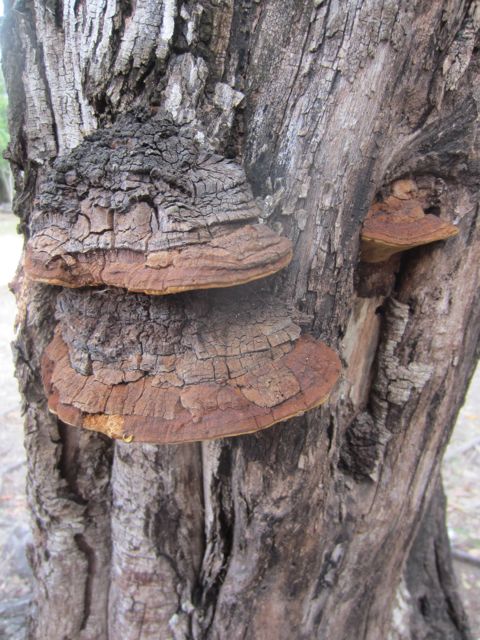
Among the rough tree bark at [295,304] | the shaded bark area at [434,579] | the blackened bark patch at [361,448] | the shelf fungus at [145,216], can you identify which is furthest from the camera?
the shaded bark area at [434,579]

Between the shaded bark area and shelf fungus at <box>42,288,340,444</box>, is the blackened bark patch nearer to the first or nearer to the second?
shelf fungus at <box>42,288,340,444</box>

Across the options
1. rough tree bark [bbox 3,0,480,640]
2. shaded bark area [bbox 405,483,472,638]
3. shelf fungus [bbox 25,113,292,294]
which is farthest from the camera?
shaded bark area [bbox 405,483,472,638]

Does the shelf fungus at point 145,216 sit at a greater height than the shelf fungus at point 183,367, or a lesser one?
greater

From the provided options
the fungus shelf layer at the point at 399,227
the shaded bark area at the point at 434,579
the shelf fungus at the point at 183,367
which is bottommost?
the shaded bark area at the point at 434,579

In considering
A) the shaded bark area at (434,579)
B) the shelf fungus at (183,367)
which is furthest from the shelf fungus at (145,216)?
the shaded bark area at (434,579)

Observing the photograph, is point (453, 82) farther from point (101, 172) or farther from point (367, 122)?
point (101, 172)

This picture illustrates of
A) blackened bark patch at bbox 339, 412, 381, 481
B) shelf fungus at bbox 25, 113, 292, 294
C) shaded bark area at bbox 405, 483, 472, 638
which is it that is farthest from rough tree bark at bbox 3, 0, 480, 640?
shaded bark area at bbox 405, 483, 472, 638

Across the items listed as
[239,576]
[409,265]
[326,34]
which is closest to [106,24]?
[326,34]

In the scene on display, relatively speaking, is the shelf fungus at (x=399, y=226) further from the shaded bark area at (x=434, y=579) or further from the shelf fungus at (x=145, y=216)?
the shaded bark area at (x=434, y=579)
